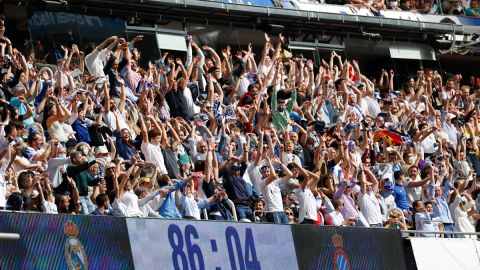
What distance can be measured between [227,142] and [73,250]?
7234mm

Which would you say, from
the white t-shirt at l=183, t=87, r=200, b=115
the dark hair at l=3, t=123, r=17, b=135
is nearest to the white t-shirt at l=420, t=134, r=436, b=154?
the white t-shirt at l=183, t=87, r=200, b=115

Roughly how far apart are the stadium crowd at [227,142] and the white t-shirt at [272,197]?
0.02 m

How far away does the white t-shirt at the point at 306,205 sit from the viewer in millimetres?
20562

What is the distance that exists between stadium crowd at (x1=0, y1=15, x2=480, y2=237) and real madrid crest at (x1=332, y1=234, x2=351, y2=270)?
153 cm

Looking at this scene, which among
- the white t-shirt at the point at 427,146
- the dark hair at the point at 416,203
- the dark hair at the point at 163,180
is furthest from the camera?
the white t-shirt at the point at 427,146

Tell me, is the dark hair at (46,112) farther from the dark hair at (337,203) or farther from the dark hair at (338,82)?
the dark hair at (338,82)

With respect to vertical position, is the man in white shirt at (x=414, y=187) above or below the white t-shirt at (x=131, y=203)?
above

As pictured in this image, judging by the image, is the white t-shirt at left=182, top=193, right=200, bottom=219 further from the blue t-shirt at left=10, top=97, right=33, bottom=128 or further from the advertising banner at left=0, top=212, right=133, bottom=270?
the advertising banner at left=0, top=212, right=133, bottom=270

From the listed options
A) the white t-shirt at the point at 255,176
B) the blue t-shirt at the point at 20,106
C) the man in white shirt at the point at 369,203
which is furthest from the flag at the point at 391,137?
the blue t-shirt at the point at 20,106

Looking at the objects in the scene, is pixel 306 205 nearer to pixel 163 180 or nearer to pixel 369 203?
pixel 369 203

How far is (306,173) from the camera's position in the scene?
20766 mm

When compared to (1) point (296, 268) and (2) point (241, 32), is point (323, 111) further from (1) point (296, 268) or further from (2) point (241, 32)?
(1) point (296, 268)

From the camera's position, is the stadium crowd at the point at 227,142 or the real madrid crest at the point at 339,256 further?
the real madrid crest at the point at 339,256

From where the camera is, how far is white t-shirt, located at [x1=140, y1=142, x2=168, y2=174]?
19.9 m
